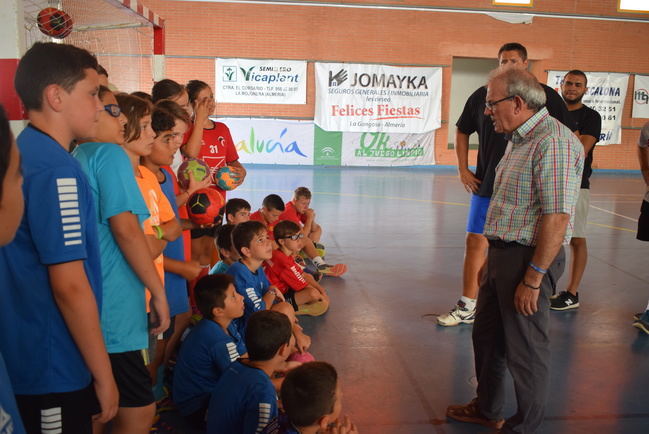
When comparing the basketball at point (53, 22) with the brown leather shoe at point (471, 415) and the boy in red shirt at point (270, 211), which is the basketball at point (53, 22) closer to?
the boy in red shirt at point (270, 211)

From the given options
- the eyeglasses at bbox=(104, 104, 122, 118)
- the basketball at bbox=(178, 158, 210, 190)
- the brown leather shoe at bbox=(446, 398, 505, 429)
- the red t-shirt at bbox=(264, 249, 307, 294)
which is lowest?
the brown leather shoe at bbox=(446, 398, 505, 429)

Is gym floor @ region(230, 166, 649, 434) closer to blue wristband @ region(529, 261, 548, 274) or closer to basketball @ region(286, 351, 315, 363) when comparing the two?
basketball @ region(286, 351, 315, 363)

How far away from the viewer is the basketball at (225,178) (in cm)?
422

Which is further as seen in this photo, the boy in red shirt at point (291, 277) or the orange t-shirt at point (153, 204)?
the boy in red shirt at point (291, 277)

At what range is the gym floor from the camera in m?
3.19

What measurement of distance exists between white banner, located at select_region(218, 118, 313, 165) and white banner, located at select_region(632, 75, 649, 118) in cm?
1045

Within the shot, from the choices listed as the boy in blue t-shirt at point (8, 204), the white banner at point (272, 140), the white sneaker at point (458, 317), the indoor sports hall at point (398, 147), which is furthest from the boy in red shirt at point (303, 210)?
the white banner at point (272, 140)

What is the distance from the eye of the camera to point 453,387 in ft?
11.4

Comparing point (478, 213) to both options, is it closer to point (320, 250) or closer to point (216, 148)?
point (216, 148)

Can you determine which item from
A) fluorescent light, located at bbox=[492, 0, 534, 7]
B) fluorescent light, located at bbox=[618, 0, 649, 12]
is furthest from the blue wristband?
fluorescent light, located at bbox=[618, 0, 649, 12]

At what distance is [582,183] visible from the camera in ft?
16.8

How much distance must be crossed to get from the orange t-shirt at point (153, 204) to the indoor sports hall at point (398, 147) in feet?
2.64

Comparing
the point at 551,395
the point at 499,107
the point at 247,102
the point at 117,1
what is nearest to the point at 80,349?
the point at 499,107

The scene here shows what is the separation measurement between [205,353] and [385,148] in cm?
1501
